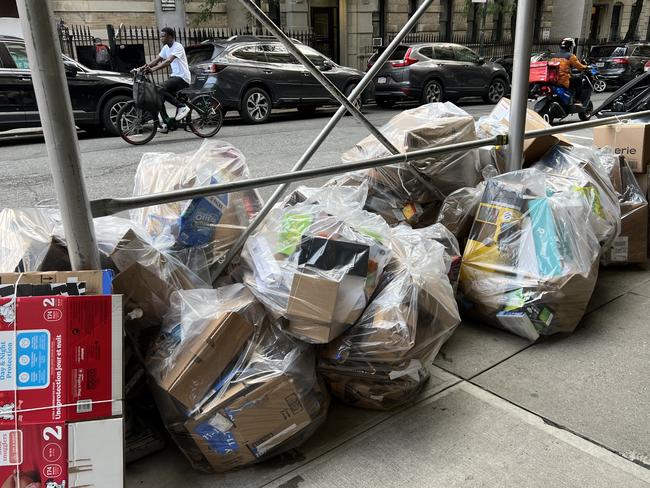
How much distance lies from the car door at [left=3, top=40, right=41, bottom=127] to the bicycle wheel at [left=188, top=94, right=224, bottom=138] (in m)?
2.46

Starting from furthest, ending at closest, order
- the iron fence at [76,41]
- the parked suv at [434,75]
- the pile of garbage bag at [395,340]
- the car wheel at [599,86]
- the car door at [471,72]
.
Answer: the car wheel at [599,86], the iron fence at [76,41], the car door at [471,72], the parked suv at [434,75], the pile of garbage bag at [395,340]

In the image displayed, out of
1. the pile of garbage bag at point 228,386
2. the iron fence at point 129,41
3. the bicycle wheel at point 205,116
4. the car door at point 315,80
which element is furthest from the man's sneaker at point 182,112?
the iron fence at point 129,41

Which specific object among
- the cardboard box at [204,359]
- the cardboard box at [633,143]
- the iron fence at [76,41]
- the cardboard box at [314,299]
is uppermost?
the iron fence at [76,41]

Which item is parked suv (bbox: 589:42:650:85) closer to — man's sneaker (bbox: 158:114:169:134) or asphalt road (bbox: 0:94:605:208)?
asphalt road (bbox: 0:94:605:208)

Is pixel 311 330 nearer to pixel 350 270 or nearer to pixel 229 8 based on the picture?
pixel 350 270

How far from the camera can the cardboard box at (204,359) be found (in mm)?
2035

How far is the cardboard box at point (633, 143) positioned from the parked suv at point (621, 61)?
55.0ft

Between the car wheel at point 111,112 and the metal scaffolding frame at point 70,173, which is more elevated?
the metal scaffolding frame at point 70,173

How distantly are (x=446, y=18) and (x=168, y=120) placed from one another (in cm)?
1841

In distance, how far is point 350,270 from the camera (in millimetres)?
2258

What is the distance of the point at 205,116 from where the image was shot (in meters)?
9.63

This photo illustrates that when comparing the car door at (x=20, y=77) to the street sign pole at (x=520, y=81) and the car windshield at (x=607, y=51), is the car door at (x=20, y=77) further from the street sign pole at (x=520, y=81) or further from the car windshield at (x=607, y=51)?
the car windshield at (x=607, y=51)

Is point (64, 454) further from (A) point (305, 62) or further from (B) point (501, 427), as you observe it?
(A) point (305, 62)

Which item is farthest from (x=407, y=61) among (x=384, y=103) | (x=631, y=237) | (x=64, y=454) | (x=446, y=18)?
(x=64, y=454)
